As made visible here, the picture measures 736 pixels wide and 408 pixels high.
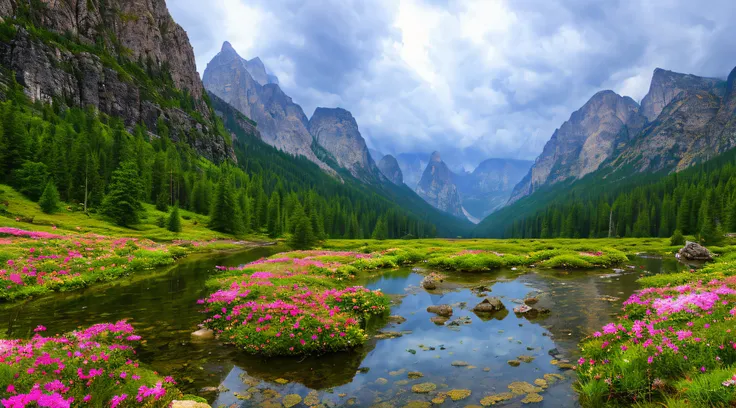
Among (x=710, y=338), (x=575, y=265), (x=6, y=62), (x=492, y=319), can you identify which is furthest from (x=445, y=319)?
(x=6, y=62)

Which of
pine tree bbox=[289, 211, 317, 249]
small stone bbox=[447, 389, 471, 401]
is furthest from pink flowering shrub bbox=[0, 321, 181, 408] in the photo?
pine tree bbox=[289, 211, 317, 249]

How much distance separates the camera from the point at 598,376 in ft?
28.4

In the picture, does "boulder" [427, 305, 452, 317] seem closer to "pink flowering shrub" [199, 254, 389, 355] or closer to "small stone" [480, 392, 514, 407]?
"pink flowering shrub" [199, 254, 389, 355]

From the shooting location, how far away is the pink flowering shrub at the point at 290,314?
12.6 metres

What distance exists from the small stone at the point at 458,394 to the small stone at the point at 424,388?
565 mm

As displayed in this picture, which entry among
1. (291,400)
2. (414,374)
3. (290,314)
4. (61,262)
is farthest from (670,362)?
(61,262)

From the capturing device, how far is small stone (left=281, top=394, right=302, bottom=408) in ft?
29.2

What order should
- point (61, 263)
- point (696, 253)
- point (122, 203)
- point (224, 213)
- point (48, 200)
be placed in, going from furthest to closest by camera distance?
point (224, 213)
point (122, 203)
point (48, 200)
point (696, 253)
point (61, 263)

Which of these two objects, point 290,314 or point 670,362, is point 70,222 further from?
point 670,362

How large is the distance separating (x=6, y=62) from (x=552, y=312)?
199766 millimetres

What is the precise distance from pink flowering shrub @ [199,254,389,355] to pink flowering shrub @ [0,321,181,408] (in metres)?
4.04

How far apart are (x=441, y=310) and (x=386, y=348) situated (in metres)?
6.30

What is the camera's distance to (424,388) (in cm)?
993

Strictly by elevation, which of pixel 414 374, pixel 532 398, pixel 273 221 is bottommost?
pixel 414 374
